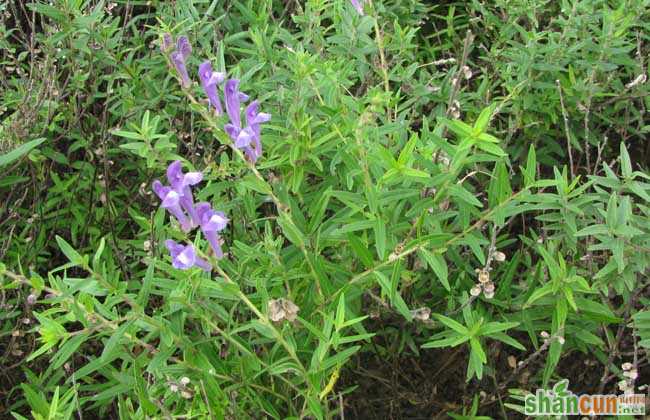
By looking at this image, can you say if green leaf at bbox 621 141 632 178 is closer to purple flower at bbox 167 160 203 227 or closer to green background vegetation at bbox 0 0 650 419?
green background vegetation at bbox 0 0 650 419

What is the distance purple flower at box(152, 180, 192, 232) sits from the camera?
1952mm

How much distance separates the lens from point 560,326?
91.2 inches

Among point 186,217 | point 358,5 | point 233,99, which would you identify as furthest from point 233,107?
point 358,5

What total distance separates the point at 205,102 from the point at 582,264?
54.8 inches

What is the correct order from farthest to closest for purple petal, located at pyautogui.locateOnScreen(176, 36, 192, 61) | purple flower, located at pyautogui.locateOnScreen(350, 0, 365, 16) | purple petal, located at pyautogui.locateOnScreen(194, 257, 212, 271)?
1. purple flower, located at pyautogui.locateOnScreen(350, 0, 365, 16)
2. purple petal, located at pyautogui.locateOnScreen(176, 36, 192, 61)
3. purple petal, located at pyautogui.locateOnScreen(194, 257, 212, 271)

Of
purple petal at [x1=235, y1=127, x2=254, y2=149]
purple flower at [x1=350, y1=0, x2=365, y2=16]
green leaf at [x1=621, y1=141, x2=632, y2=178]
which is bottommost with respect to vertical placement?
green leaf at [x1=621, y1=141, x2=632, y2=178]

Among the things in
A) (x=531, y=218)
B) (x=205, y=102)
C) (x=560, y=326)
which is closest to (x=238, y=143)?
(x=205, y=102)

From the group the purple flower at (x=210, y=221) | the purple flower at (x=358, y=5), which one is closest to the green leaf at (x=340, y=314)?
the purple flower at (x=210, y=221)

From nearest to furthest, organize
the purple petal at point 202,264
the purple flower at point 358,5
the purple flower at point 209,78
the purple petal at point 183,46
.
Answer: the purple petal at point 202,264 → the purple flower at point 209,78 → the purple petal at point 183,46 → the purple flower at point 358,5

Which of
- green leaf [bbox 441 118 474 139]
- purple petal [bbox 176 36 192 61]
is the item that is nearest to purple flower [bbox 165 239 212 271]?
purple petal [bbox 176 36 192 61]

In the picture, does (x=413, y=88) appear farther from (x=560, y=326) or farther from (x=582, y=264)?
(x=560, y=326)

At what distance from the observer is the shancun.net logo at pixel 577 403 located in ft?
8.29

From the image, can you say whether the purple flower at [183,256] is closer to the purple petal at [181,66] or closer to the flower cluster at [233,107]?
the flower cluster at [233,107]

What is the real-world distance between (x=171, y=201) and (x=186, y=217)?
14 cm
